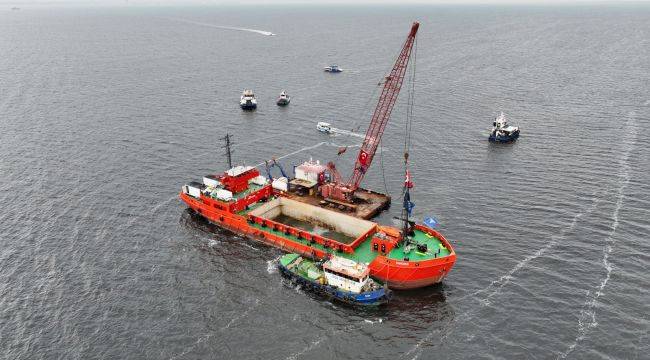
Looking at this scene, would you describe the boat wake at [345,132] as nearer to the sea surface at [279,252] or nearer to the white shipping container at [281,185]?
the sea surface at [279,252]

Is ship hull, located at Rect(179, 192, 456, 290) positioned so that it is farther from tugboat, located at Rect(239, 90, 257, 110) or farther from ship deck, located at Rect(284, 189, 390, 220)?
tugboat, located at Rect(239, 90, 257, 110)

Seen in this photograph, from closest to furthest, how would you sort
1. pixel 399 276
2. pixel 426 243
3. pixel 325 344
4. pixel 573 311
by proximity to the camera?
1. pixel 325 344
2. pixel 573 311
3. pixel 399 276
4. pixel 426 243

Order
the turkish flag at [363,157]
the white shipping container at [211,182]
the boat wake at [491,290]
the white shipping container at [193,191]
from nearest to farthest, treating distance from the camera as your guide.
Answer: the boat wake at [491,290], the white shipping container at [193,191], the white shipping container at [211,182], the turkish flag at [363,157]

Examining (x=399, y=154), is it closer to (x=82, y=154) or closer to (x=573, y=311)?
(x=573, y=311)

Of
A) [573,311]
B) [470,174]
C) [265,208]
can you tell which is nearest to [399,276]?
[573,311]

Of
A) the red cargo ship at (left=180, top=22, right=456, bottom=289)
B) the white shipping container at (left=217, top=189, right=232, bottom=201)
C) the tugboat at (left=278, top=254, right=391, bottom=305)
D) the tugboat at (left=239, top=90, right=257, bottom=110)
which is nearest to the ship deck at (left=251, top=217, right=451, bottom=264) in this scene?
the red cargo ship at (left=180, top=22, right=456, bottom=289)

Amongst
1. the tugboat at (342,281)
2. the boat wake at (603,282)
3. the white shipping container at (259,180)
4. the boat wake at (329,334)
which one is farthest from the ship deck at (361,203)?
the boat wake at (603,282)

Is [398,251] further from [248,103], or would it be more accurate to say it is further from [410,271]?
[248,103]
